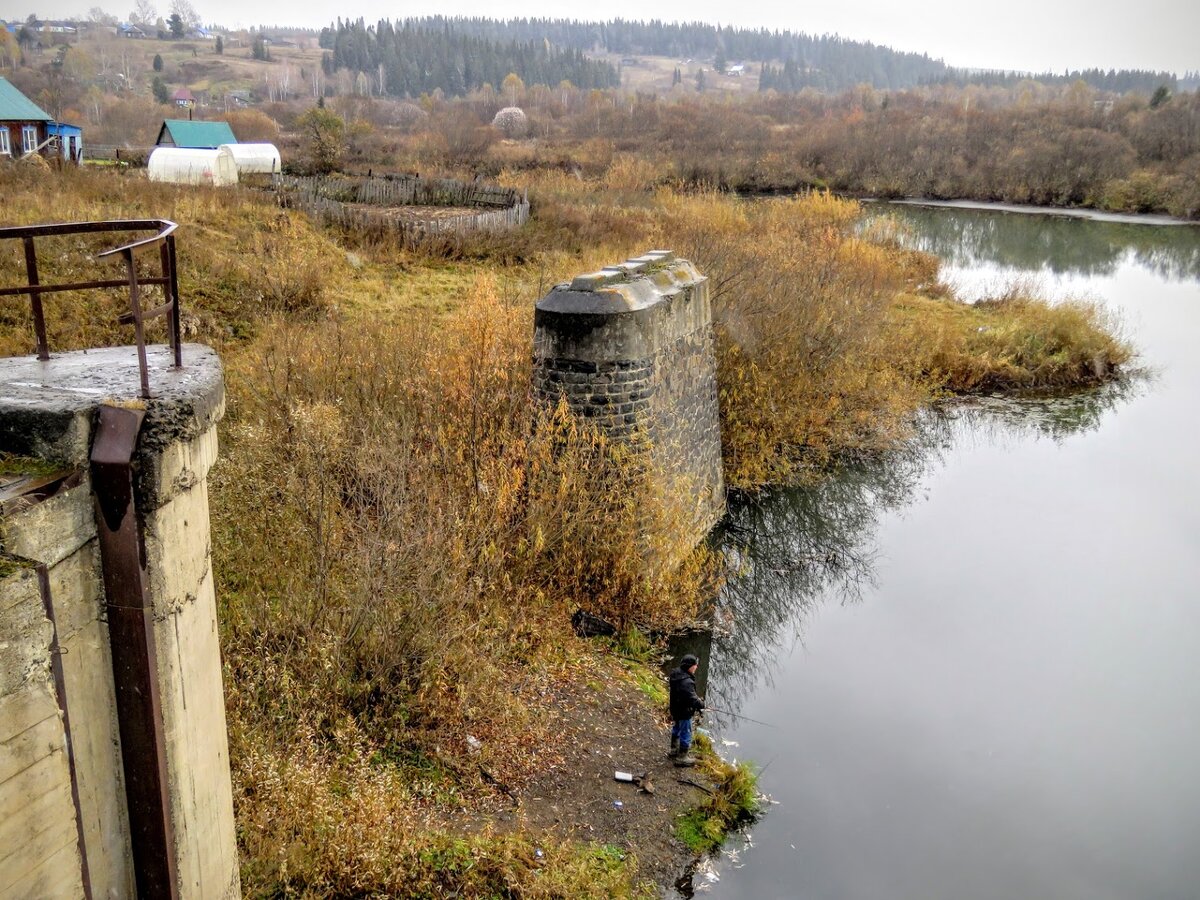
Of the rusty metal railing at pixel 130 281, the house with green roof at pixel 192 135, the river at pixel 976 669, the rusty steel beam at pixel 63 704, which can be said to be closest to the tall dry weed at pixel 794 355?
the river at pixel 976 669

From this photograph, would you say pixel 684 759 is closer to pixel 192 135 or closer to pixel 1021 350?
pixel 1021 350

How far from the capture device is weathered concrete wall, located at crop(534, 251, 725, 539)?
32.7 ft

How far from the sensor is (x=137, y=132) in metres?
63.7

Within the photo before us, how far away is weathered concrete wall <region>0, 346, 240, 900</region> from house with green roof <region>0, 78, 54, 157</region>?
107 ft

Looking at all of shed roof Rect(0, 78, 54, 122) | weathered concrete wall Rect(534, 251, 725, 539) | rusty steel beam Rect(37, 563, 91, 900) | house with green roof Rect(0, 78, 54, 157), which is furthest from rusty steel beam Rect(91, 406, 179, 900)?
shed roof Rect(0, 78, 54, 122)

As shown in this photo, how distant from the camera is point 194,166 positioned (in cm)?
2589

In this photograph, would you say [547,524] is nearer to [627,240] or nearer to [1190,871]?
[1190,871]

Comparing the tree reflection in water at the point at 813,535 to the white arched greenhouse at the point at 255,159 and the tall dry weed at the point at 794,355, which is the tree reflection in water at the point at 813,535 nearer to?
the tall dry weed at the point at 794,355

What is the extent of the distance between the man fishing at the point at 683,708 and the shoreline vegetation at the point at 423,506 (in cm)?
31

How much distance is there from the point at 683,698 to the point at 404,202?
2056cm

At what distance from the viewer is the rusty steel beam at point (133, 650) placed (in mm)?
3248

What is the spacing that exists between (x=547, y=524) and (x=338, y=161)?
27900 mm

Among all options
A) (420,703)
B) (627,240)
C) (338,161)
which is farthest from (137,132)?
(420,703)

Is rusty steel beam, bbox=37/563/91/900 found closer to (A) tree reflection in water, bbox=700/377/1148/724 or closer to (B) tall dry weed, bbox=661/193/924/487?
(A) tree reflection in water, bbox=700/377/1148/724
